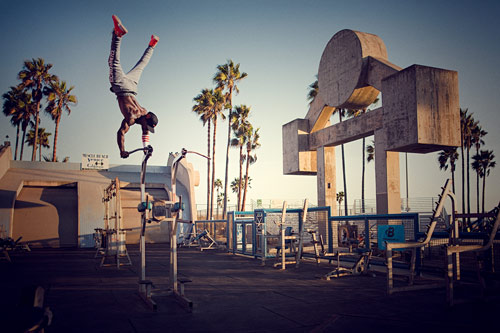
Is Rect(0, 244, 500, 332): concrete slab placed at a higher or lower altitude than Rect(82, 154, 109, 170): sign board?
lower

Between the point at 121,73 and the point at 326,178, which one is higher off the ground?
the point at 121,73

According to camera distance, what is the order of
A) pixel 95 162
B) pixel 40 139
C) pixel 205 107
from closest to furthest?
pixel 95 162, pixel 205 107, pixel 40 139

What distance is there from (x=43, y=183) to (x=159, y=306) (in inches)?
935

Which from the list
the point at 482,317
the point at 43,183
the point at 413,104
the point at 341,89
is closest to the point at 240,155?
the point at 43,183

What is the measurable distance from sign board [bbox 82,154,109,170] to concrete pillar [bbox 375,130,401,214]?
2233cm

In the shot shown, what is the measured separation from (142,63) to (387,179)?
10.2m

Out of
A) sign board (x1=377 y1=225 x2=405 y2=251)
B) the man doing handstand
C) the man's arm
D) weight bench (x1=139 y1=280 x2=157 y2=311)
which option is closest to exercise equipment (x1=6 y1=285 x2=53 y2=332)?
weight bench (x1=139 y1=280 x2=157 y2=311)

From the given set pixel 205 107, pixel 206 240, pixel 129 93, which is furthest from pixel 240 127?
pixel 129 93

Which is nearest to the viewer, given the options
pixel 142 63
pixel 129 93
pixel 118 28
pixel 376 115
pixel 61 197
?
pixel 118 28

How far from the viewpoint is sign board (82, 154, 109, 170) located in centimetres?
2981

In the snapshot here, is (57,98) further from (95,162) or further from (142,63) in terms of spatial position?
(142,63)

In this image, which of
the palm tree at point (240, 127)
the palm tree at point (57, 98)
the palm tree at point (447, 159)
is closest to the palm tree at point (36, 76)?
the palm tree at point (57, 98)

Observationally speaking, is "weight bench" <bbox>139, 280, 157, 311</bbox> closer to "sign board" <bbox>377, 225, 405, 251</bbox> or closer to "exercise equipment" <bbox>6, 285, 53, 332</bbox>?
"exercise equipment" <bbox>6, 285, 53, 332</bbox>

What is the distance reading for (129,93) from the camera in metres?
10.6
